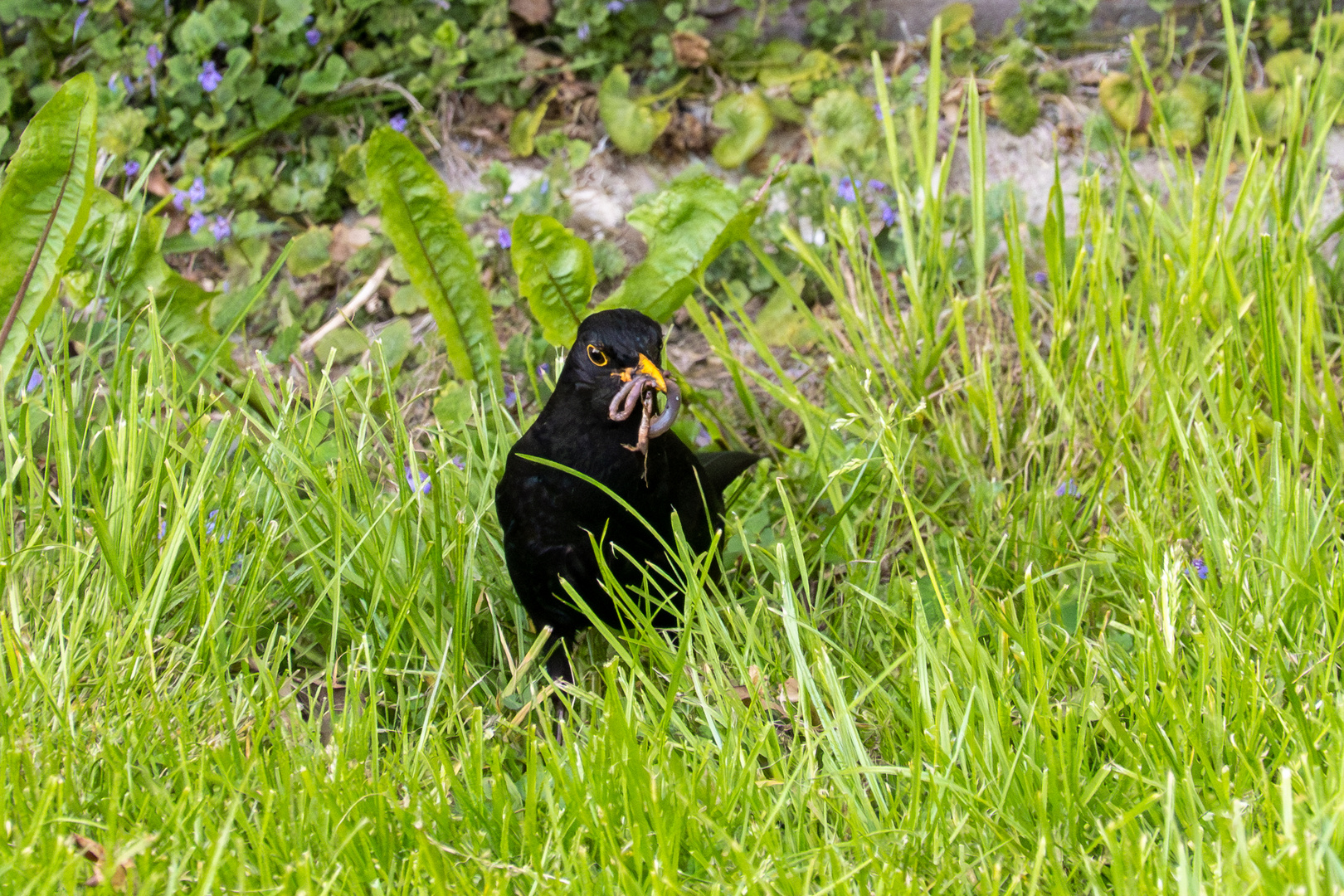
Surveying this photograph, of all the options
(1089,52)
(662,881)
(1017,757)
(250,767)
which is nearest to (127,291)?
(250,767)

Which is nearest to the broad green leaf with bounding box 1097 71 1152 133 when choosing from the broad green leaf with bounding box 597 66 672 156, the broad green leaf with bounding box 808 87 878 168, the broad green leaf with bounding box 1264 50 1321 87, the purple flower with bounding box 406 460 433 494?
the broad green leaf with bounding box 1264 50 1321 87

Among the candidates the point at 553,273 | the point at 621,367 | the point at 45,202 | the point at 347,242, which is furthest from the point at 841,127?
the point at 45,202

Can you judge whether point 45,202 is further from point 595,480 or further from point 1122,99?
point 1122,99

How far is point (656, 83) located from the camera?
13.3 ft

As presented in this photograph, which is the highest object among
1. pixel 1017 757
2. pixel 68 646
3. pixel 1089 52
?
pixel 1089 52

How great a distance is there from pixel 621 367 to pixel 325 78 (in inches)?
86.0

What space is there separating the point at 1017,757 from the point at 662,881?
1.79ft

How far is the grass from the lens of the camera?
1.66 meters

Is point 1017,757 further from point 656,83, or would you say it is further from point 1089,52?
point 1089,52

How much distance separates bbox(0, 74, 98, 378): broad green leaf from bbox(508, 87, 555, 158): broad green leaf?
Result: 151 cm

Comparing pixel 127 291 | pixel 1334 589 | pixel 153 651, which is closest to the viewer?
pixel 1334 589

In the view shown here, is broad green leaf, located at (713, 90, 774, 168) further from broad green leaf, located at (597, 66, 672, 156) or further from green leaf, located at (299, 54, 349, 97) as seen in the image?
green leaf, located at (299, 54, 349, 97)

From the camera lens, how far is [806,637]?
7.39 ft

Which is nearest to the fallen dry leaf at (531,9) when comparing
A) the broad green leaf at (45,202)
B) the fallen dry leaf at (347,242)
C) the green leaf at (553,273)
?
the fallen dry leaf at (347,242)
